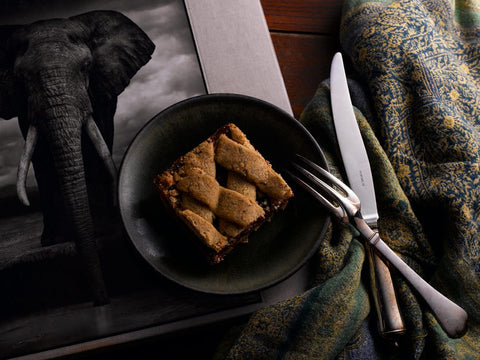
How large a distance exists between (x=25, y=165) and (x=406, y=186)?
68cm

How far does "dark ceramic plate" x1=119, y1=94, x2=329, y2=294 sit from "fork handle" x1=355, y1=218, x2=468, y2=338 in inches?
5.3

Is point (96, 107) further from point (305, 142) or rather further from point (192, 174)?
point (305, 142)

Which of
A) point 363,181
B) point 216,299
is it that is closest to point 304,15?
point 363,181

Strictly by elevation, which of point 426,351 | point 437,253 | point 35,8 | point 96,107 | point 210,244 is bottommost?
point 426,351

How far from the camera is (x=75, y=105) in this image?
72 centimetres

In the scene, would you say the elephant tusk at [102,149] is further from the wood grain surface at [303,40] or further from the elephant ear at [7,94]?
the wood grain surface at [303,40]

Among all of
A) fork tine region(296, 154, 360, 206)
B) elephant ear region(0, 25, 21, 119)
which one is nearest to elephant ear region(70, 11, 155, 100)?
elephant ear region(0, 25, 21, 119)

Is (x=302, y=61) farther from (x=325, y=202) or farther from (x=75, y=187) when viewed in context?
(x=75, y=187)

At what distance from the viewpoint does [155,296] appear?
0.69 meters

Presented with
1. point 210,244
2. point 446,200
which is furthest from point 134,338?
point 446,200

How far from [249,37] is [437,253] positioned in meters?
0.54

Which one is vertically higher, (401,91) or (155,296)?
(401,91)

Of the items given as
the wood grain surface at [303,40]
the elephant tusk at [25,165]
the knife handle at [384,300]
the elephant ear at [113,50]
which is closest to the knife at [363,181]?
the knife handle at [384,300]

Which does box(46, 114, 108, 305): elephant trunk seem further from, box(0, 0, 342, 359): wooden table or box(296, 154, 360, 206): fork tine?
box(296, 154, 360, 206): fork tine
